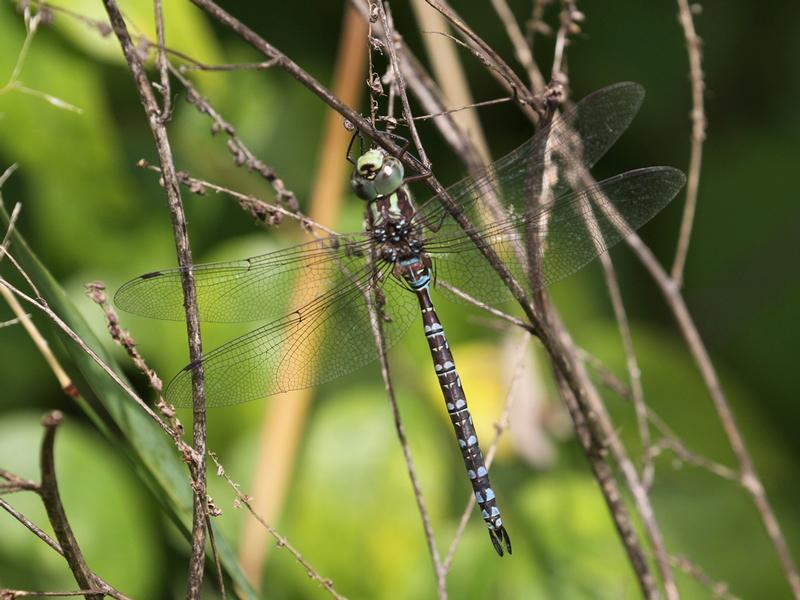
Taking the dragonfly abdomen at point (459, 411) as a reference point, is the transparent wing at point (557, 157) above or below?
above

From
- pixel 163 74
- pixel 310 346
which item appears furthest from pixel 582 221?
pixel 163 74

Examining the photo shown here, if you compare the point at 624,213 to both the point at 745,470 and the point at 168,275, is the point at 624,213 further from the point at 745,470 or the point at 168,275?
the point at 168,275

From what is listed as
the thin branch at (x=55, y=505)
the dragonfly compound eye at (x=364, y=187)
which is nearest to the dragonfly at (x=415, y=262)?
the dragonfly compound eye at (x=364, y=187)

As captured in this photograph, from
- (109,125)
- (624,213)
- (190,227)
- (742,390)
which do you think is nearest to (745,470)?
(624,213)

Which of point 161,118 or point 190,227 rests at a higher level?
point 190,227

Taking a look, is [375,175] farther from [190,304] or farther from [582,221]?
[190,304]

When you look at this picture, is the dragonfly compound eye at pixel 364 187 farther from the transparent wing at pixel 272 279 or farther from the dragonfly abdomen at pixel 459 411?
the dragonfly abdomen at pixel 459 411

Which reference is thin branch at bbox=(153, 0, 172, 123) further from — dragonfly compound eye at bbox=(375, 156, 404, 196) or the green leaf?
dragonfly compound eye at bbox=(375, 156, 404, 196)

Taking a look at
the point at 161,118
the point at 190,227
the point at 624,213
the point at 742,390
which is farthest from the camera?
the point at 742,390
